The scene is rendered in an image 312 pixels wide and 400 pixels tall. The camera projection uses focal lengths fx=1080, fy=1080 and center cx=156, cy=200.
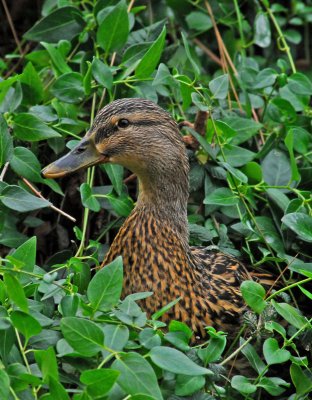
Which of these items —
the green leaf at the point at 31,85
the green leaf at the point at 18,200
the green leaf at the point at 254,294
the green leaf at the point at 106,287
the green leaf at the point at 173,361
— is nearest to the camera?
the green leaf at the point at 173,361

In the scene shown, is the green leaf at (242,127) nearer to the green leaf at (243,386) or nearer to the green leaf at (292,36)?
the green leaf at (292,36)

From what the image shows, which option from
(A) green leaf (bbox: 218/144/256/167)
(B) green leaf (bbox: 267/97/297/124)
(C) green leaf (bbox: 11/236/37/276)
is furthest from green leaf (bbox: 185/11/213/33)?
(C) green leaf (bbox: 11/236/37/276)

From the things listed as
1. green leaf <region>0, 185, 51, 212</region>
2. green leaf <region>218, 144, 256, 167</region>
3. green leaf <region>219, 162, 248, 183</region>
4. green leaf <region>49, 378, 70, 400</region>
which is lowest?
green leaf <region>218, 144, 256, 167</region>

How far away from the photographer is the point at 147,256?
3.51 m

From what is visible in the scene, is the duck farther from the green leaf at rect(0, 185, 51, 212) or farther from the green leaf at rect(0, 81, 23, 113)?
the green leaf at rect(0, 81, 23, 113)

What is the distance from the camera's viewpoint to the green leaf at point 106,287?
107 inches

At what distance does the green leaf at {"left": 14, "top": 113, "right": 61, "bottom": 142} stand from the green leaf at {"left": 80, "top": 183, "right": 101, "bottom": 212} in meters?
0.20

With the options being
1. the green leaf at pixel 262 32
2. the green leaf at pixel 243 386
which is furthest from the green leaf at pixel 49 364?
the green leaf at pixel 262 32

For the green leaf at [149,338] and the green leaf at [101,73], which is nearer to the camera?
the green leaf at [149,338]

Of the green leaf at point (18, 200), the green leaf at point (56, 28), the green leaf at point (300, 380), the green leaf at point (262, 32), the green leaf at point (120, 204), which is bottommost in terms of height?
the green leaf at point (300, 380)

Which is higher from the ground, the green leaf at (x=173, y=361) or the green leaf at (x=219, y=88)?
the green leaf at (x=219, y=88)

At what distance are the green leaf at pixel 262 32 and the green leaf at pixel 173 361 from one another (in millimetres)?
2197

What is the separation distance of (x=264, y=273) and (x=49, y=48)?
3.68 ft

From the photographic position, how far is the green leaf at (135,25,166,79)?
364cm
